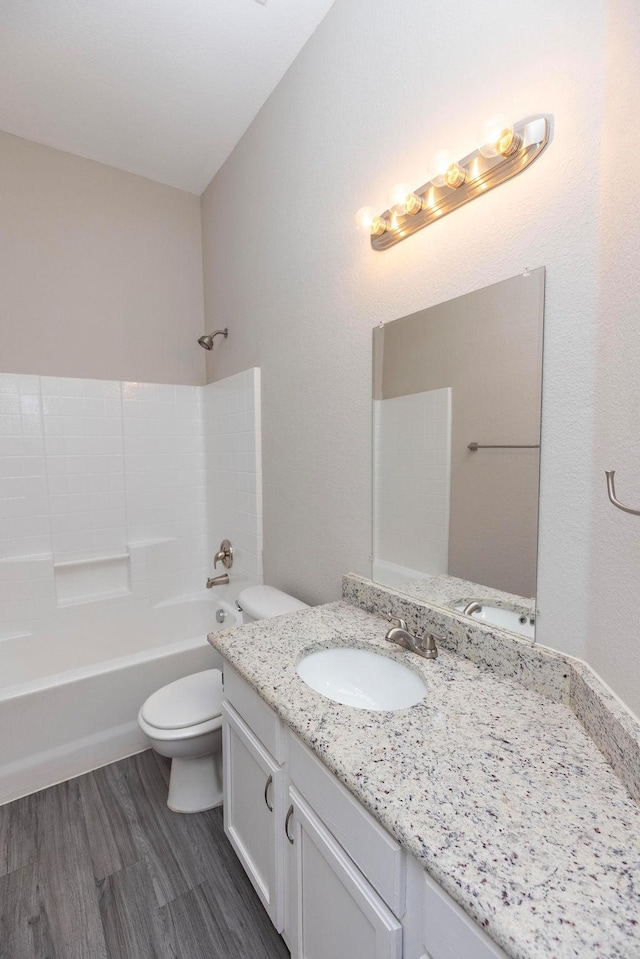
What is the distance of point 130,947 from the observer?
117 centimetres

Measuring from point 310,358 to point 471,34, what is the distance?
100 cm

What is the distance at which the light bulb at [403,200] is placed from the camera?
1172 mm

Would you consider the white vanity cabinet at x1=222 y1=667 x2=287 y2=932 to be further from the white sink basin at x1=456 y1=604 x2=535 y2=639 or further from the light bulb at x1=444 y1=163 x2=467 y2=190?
the light bulb at x1=444 y1=163 x2=467 y2=190

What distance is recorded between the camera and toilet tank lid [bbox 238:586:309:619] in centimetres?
167

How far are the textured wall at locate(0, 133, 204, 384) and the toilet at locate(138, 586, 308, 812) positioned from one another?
166cm

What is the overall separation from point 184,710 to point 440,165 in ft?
6.47

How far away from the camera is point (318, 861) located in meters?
0.88

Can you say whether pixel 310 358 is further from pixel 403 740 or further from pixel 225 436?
pixel 403 740

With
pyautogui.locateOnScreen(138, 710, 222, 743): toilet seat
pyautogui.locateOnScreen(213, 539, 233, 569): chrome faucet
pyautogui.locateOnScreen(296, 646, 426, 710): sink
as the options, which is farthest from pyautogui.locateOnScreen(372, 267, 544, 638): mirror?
pyautogui.locateOnScreen(213, 539, 233, 569): chrome faucet

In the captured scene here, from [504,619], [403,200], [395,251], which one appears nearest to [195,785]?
[504,619]

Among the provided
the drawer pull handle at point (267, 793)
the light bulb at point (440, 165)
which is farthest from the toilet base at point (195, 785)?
the light bulb at point (440, 165)

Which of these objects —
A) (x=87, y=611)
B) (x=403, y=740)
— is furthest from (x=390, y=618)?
(x=87, y=611)

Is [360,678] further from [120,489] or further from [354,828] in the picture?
[120,489]

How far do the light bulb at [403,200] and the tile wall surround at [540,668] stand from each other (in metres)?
1.15
